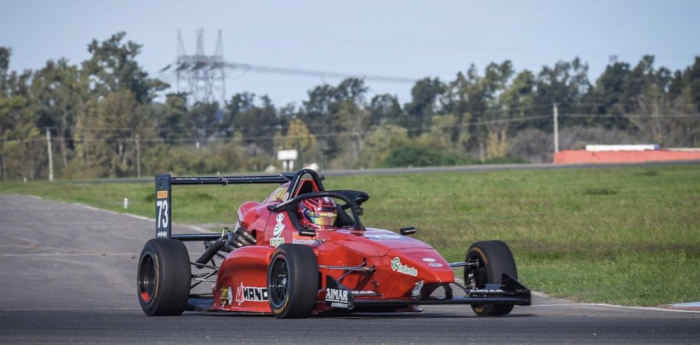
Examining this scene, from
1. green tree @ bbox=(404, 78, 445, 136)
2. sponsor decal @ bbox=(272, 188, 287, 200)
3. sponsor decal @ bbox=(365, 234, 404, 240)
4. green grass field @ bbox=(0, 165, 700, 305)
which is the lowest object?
green grass field @ bbox=(0, 165, 700, 305)

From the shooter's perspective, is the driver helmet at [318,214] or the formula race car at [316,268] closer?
the formula race car at [316,268]

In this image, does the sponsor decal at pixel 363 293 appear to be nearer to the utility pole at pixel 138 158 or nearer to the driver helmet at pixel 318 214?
the driver helmet at pixel 318 214

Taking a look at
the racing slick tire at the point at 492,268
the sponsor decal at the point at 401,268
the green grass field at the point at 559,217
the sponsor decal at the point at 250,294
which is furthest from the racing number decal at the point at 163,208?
the green grass field at the point at 559,217

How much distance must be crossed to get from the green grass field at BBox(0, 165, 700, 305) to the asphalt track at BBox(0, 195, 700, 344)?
9.29ft

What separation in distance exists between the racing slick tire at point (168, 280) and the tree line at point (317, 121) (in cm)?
9935

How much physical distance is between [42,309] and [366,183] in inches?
2023

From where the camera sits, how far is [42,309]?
14.5 meters

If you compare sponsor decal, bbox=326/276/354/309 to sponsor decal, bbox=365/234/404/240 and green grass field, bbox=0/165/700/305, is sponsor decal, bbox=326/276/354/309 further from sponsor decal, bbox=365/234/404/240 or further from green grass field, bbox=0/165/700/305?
green grass field, bbox=0/165/700/305

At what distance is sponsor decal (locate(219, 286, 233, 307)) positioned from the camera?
13734 mm

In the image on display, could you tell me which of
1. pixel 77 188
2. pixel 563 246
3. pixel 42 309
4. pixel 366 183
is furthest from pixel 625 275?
pixel 77 188

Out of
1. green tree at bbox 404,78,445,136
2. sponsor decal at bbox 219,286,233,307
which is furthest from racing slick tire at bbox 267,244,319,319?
green tree at bbox 404,78,445,136

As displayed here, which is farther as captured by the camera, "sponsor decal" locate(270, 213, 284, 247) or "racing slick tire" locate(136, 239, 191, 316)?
"sponsor decal" locate(270, 213, 284, 247)

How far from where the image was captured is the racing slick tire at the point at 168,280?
520 inches

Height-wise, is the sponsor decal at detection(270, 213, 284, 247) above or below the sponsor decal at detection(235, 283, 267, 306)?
above
